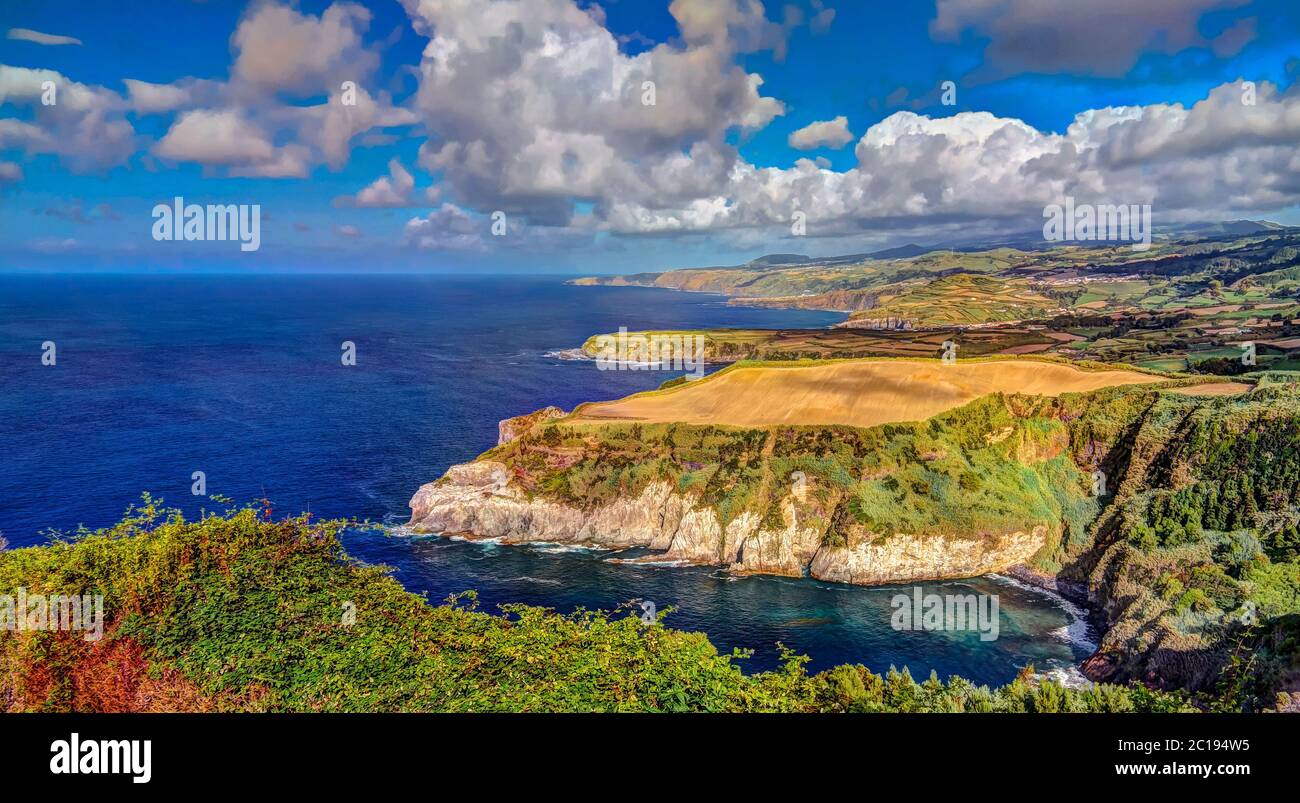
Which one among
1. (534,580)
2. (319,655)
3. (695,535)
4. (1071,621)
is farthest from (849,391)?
(319,655)

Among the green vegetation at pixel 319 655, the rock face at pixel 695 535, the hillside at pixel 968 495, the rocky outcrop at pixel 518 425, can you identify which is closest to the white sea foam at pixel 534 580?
the rock face at pixel 695 535

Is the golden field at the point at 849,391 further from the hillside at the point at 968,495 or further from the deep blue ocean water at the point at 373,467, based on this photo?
the deep blue ocean water at the point at 373,467

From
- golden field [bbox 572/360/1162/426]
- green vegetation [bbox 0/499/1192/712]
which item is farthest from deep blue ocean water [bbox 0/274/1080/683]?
golden field [bbox 572/360/1162/426]

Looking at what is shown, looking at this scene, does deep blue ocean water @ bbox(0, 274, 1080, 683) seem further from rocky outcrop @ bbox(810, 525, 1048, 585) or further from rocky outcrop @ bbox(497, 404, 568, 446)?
rocky outcrop @ bbox(497, 404, 568, 446)

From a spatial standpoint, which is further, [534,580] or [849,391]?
[849,391]

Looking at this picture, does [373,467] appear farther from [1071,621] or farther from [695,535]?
[1071,621]

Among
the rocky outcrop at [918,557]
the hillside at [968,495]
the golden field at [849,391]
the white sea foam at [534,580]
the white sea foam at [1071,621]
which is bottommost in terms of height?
the white sea foam at [1071,621]

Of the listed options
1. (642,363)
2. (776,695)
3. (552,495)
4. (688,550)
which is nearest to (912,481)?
(688,550)
